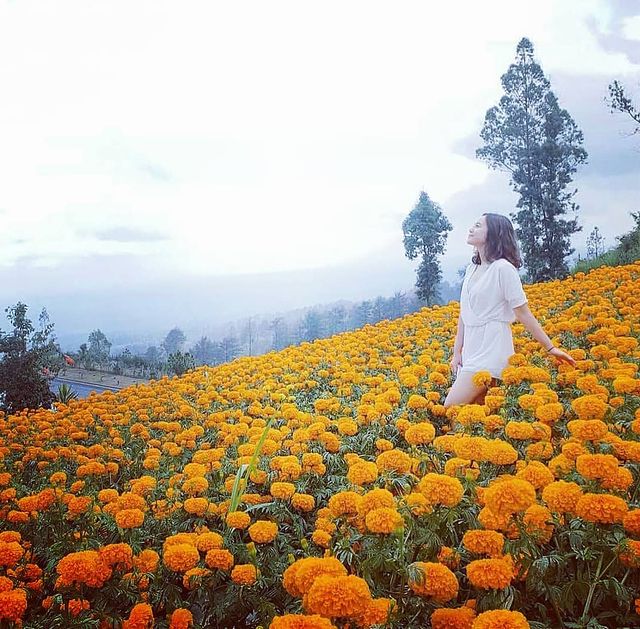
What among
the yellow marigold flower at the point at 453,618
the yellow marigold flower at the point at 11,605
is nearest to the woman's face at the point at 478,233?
the yellow marigold flower at the point at 453,618

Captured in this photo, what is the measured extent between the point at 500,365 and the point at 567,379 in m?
0.27

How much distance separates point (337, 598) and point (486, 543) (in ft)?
1.07

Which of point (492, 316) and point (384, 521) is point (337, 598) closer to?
point (384, 521)

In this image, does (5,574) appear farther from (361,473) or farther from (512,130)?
(512,130)

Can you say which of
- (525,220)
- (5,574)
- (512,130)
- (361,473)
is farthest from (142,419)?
(512,130)

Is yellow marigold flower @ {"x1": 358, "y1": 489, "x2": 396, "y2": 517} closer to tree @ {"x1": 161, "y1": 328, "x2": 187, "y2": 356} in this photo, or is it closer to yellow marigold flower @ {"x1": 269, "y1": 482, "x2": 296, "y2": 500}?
yellow marigold flower @ {"x1": 269, "y1": 482, "x2": 296, "y2": 500}

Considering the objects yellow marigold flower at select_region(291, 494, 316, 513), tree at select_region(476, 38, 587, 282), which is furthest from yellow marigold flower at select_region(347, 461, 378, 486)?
tree at select_region(476, 38, 587, 282)

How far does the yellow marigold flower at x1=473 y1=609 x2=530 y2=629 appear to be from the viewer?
865 mm

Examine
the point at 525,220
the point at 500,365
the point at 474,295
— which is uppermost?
the point at 525,220

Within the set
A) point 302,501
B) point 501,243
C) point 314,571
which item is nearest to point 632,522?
point 314,571

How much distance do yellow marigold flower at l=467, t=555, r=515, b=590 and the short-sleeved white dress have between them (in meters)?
1.43

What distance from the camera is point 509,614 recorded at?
2.89 feet

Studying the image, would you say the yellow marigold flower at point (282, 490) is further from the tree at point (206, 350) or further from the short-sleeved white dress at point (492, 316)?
the tree at point (206, 350)

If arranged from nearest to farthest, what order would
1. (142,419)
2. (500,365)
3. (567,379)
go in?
(567,379) < (500,365) < (142,419)
